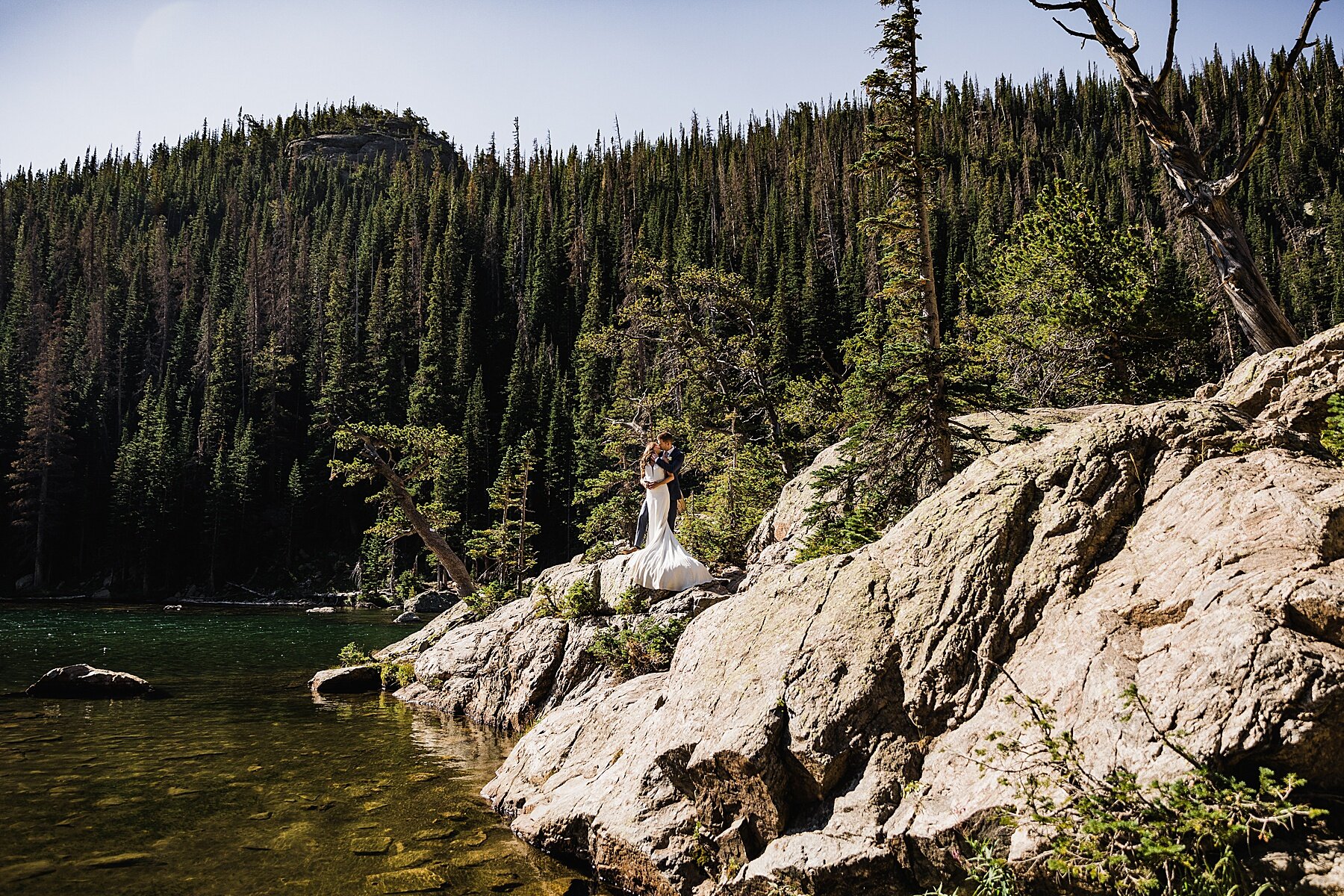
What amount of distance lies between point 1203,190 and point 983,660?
7253 millimetres

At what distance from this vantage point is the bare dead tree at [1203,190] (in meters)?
8.92

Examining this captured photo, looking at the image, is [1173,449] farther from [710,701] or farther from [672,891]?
[672,891]

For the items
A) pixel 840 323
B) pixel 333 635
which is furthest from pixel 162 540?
pixel 840 323

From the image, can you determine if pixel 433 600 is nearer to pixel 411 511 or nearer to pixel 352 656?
pixel 352 656

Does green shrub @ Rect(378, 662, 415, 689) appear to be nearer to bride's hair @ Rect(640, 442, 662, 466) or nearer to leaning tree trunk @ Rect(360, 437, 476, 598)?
leaning tree trunk @ Rect(360, 437, 476, 598)

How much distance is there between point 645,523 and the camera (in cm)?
1409

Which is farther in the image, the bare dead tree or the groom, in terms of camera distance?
the groom

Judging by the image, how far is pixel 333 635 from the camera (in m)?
33.1

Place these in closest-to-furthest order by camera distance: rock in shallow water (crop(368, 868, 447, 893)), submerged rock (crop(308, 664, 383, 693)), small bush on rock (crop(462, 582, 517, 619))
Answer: rock in shallow water (crop(368, 868, 447, 893)) → submerged rock (crop(308, 664, 383, 693)) → small bush on rock (crop(462, 582, 517, 619))

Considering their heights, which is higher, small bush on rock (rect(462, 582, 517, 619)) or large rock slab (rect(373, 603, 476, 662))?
small bush on rock (rect(462, 582, 517, 619))

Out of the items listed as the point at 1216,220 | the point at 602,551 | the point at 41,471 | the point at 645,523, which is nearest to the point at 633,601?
the point at 645,523

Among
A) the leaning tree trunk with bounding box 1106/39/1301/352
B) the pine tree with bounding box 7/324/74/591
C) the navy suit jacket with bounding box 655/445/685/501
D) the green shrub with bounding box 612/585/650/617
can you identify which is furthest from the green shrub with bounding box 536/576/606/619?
the pine tree with bounding box 7/324/74/591

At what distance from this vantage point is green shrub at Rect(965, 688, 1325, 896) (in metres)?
3.57

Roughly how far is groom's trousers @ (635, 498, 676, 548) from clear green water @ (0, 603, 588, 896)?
430 centimetres
